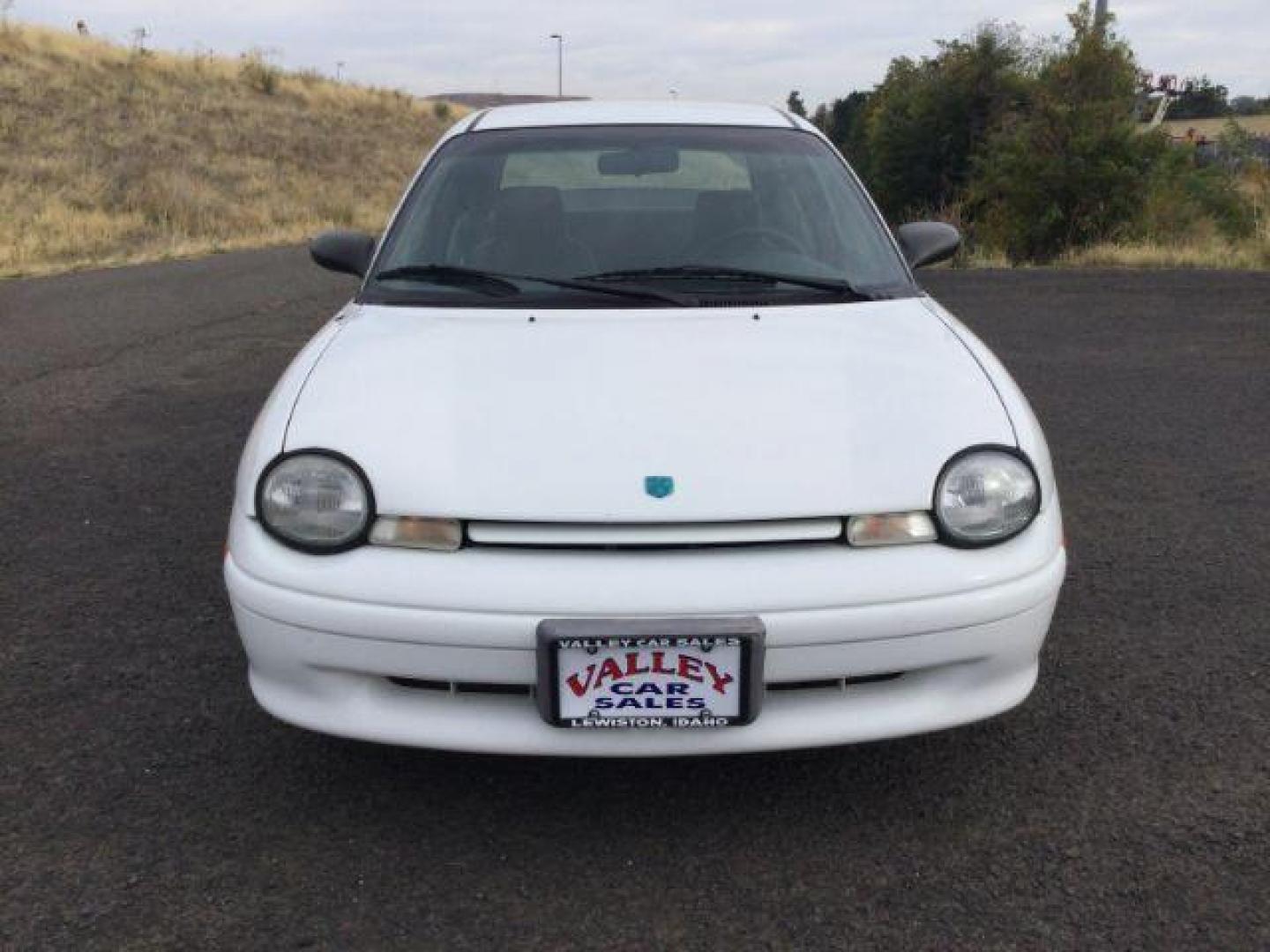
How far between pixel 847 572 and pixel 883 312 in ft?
3.46

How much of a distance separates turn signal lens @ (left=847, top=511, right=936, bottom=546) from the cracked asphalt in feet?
1.95

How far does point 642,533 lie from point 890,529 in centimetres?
47

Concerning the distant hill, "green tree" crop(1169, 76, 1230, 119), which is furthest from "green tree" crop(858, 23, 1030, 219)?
"green tree" crop(1169, 76, 1230, 119)

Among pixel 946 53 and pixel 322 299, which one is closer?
pixel 322 299

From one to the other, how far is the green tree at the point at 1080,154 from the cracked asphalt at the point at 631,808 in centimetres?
1651

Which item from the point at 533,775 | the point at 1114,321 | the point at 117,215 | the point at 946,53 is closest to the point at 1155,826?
the point at 533,775

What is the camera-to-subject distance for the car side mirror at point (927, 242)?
3645 millimetres

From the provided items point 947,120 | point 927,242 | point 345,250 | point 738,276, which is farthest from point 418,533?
point 947,120

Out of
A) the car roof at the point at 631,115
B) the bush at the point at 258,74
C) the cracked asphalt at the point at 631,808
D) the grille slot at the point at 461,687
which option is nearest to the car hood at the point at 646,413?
the grille slot at the point at 461,687

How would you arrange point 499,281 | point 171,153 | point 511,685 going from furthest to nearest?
point 171,153 → point 499,281 → point 511,685

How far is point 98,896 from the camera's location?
6.94ft

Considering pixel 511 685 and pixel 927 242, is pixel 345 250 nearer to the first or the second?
pixel 927 242

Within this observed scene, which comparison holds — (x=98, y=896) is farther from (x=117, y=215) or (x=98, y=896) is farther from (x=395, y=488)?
(x=117, y=215)

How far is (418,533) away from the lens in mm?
2174
